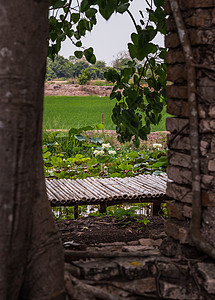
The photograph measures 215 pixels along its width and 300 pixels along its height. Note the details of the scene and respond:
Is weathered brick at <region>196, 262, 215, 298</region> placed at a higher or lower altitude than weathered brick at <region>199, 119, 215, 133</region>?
lower

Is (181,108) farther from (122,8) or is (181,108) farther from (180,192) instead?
(122,8)

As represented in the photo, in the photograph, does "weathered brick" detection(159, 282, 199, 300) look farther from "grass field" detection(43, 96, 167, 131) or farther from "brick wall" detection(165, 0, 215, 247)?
"grass field" detection(43, 96, 167, 131)

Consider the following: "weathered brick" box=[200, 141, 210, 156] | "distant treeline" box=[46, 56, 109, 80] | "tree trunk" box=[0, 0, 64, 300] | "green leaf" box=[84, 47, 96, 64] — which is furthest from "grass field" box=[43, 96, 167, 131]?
"distant treeline" box=[46, 56, 109, 80]

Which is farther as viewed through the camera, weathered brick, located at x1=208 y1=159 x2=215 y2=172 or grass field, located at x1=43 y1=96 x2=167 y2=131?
grass field, located at x1=43 y1=96 x2=167 y2=131

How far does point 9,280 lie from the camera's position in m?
1.86

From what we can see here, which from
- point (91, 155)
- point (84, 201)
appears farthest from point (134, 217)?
point (91, 155)

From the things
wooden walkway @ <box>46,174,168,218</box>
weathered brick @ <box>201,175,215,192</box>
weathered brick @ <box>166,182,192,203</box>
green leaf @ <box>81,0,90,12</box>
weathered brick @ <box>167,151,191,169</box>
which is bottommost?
wooden walkway @ <box>46,174,168,218</box>

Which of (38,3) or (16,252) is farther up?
(38,3)

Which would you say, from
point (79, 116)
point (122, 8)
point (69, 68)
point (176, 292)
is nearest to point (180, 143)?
point (176, 292)

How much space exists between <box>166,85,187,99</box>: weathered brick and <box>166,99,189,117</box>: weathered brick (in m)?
0.03

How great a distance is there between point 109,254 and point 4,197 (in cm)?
93

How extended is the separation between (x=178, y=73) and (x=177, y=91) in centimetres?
11

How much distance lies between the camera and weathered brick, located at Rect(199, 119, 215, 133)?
2.33 meters

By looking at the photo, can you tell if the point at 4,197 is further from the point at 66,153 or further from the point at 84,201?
the point at 66,153
